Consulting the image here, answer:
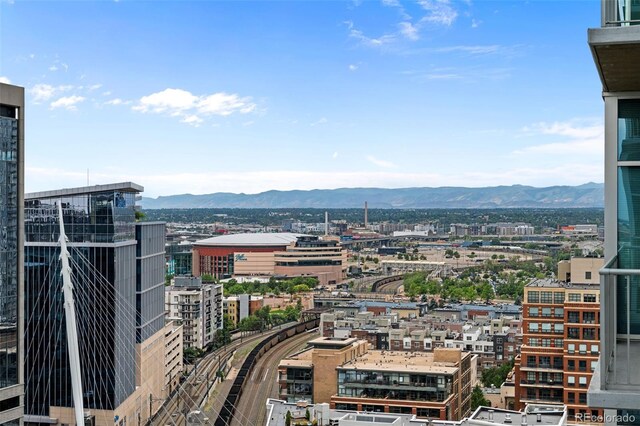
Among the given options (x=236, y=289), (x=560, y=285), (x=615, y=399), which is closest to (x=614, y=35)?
(x=615, y=399)

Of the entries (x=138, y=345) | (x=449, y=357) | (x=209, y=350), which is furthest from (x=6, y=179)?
(x=209, y=350)

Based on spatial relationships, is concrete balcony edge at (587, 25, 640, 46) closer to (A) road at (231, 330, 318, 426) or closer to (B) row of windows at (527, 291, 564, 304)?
(B) row of windows at (527, 291, 564, 304)

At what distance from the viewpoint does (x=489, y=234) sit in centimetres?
12212

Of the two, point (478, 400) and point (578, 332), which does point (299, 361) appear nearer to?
point (478, 400)

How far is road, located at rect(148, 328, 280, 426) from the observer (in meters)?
20.4

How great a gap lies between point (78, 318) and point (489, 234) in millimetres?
107880

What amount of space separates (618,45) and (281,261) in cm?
5944

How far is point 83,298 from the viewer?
18000 millimetres

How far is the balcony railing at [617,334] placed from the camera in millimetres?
2123

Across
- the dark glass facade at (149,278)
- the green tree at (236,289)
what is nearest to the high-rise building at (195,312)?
the dark glass facade at (149,278)

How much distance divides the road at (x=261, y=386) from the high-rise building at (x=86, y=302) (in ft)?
10.7

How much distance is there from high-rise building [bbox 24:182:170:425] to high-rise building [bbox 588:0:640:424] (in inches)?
612

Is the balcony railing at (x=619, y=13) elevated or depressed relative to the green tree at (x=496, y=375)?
elevated

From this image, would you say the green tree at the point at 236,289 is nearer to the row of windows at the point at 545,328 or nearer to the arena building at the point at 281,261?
the arena building at the point at 281,261
